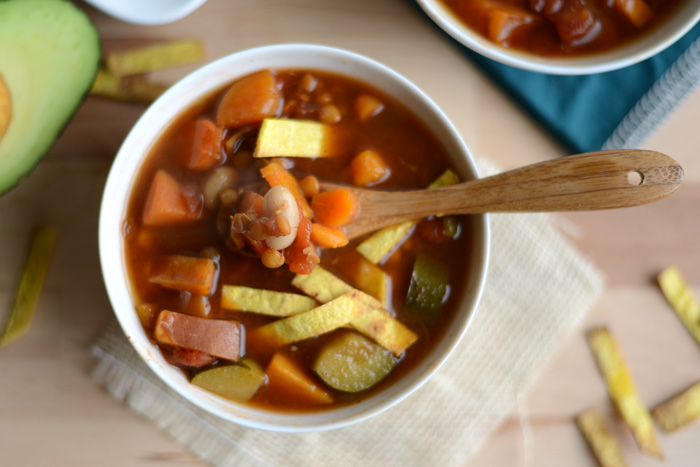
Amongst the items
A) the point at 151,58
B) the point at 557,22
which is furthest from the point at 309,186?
the point at 557,22

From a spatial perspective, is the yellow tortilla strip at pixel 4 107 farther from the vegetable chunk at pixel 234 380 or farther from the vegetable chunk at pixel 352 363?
the vegetable chunk at pixel 352 363

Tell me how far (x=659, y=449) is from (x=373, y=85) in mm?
1799

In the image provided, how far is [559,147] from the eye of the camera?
2.37m

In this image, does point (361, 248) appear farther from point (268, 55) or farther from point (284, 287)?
point (268, 55)

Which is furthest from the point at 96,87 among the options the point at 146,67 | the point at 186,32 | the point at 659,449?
the point at 659,449

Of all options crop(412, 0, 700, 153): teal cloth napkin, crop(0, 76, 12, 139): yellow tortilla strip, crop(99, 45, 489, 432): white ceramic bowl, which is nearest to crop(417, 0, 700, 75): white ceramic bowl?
crop(412, 0, 700, 153): teal cloth napkin

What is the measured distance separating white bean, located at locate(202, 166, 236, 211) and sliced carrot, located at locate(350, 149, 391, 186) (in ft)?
1.33

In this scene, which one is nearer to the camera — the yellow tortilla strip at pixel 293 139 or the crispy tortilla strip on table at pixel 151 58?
the yellow tortilla strip at pixel 293 139

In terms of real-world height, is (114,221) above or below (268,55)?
below

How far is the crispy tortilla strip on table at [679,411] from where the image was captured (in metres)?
2.36

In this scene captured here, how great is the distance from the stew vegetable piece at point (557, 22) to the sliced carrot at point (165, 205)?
1.19 m

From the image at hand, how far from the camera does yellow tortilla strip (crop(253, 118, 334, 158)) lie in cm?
193

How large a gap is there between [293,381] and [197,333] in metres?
0.35

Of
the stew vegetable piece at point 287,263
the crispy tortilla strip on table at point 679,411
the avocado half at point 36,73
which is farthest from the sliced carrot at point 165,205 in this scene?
the crispy tortilla strip on table at point 679,411
